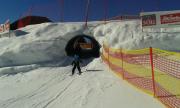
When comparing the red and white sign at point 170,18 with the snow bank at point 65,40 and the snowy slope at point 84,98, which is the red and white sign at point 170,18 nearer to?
the snow bank at point 65,40

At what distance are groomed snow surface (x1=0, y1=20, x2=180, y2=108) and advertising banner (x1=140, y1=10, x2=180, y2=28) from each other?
2.12 feet

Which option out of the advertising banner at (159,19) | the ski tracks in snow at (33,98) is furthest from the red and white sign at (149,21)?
the ski tracks in snow at (33,98)

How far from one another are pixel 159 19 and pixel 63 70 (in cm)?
982

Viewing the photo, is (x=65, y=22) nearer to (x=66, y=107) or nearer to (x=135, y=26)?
(x=135, y=26)

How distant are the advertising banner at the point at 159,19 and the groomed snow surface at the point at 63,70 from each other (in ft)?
2.12

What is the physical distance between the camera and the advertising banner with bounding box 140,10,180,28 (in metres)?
22.7

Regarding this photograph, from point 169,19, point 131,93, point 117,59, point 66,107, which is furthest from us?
point 169,19

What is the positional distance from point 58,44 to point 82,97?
14.2 meters

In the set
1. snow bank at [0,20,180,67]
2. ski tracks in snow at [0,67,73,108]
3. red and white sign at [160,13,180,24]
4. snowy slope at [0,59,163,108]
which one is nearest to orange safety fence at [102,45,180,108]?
snowy slope at [0,59,163,108]

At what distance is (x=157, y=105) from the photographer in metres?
7.14

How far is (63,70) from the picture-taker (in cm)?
1766

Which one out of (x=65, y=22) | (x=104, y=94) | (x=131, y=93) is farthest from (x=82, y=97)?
(x=65, y=22)

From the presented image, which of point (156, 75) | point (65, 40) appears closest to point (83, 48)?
point (65, 40)

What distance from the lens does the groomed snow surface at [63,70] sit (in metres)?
8.59
